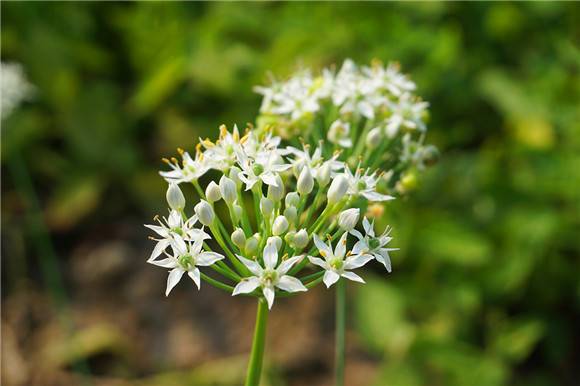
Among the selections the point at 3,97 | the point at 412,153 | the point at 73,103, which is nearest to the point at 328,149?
the point at 412,153

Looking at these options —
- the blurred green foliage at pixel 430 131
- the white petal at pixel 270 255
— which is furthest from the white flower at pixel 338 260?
the blurred green foliage at pixel 430 131

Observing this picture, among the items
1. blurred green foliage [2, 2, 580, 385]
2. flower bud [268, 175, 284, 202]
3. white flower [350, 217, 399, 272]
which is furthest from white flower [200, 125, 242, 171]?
blurred green foliage [2, 2, 580, 385]

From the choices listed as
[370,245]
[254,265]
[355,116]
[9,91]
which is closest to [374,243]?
[370,245]

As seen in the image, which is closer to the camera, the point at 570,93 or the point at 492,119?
the point at 570,93

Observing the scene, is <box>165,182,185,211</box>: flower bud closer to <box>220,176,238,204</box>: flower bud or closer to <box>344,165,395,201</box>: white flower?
<box>220,176,238,204</box>: flower bud

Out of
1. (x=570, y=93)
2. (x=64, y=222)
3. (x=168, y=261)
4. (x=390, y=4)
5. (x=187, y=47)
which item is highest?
(x=390, y=4)

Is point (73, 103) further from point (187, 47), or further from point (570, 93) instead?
point (570, 93)
